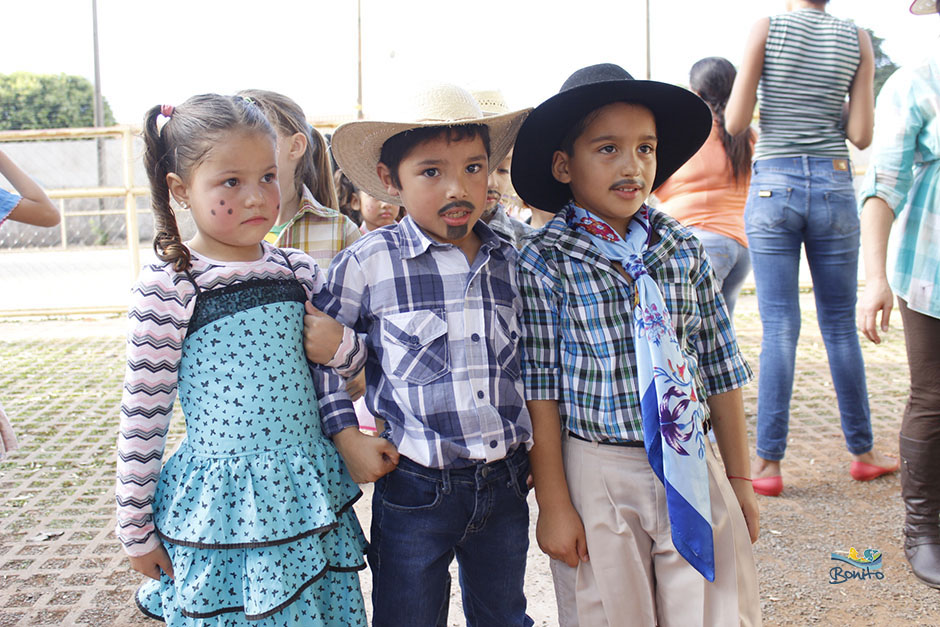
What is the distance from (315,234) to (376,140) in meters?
0.95

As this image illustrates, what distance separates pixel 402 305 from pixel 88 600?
1827mm

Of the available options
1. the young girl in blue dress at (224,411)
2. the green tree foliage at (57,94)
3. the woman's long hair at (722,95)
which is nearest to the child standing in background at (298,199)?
the young girl in blue dress at (224,411)

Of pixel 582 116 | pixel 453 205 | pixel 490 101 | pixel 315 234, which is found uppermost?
pixel 490 101

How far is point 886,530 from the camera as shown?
123 inches

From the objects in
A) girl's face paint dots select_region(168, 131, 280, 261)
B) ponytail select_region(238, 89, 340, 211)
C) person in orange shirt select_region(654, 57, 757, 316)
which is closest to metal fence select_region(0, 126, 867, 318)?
ponytail select_region(238, 89, 340, 211)

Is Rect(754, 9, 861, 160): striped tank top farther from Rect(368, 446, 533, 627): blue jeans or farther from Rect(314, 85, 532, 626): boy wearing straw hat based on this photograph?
Rect(368, 446, 533, 627): blue jeans

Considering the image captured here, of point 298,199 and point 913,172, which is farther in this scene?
point 298,199

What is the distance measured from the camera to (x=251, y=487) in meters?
1.65

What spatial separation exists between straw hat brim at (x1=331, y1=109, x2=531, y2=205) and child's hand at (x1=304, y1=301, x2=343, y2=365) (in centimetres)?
44

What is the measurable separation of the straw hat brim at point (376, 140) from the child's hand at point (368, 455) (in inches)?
25.5

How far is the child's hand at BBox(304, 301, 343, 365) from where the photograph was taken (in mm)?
1750

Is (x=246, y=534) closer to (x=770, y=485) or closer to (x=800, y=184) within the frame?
(x=770, y=485)

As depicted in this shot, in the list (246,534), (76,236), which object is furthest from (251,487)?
(76,236)

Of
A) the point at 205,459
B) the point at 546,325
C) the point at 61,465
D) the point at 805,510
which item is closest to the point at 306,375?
the point at 205,459
